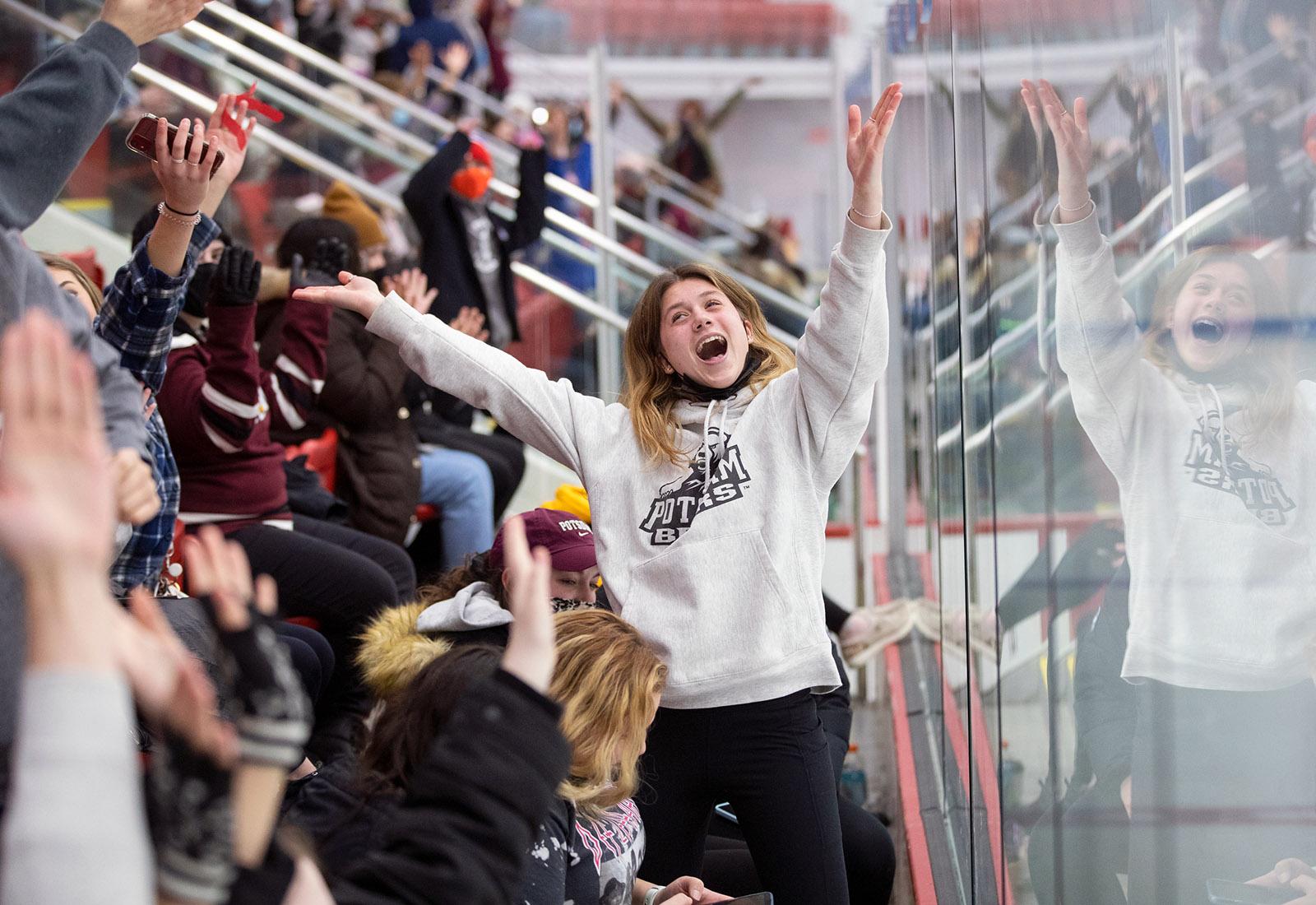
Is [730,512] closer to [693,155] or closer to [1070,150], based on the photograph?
[1070,150]

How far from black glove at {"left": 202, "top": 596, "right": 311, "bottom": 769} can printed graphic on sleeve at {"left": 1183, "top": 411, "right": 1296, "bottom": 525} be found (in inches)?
30.2

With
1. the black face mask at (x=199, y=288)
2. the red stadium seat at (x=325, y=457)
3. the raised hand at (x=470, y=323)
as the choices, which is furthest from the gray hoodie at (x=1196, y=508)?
the raised hand at (x=470, y=323)

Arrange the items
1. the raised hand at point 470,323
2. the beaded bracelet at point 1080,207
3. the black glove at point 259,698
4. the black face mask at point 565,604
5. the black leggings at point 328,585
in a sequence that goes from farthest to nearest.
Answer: the raised hand at point 470,323 < the black leggings at point 328,585 < the black face mask at point 565,604 < the beaded bracelet at point 1080,207 < the black glove at point 259,698

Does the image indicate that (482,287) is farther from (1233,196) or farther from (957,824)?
(1233,196)

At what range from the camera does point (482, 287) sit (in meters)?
4.45

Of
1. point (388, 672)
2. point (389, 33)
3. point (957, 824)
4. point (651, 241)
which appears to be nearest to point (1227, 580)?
point (388, 672)

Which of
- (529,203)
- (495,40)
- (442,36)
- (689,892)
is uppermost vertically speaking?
(495,40)

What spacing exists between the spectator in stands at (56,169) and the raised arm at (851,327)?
91 cm

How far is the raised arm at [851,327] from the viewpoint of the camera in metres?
1.91

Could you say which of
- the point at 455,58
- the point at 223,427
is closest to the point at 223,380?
the point at 223,427

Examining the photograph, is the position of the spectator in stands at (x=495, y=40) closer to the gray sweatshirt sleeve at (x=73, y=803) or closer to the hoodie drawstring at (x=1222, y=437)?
the hoodie drawstring at (x=1222, y=437)

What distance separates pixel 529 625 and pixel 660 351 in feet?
3.67

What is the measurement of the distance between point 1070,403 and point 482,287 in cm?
319

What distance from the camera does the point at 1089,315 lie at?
139 centimetres
